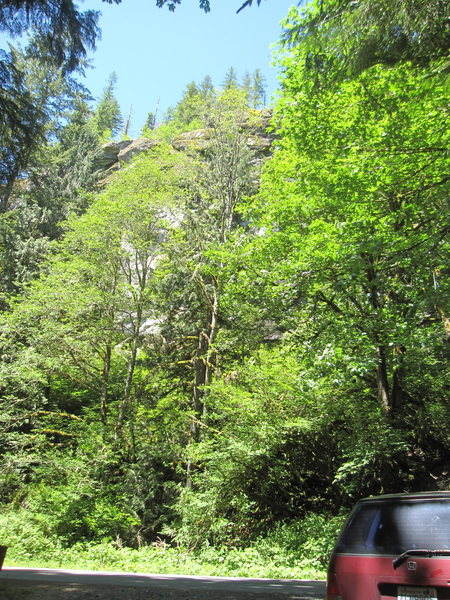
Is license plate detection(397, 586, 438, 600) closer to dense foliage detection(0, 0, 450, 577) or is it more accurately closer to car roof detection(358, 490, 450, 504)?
car roof detection(358, 490, 450, 504)

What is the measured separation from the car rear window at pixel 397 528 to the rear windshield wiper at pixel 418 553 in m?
0.02

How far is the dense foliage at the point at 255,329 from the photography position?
7.89 metres

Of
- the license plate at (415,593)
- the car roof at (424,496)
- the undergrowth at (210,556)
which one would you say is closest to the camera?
the license plate at (415,593)

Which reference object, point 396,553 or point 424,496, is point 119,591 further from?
point 424,496

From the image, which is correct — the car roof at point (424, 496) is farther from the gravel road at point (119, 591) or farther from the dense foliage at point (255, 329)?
the dense foliage at point (255, 329)

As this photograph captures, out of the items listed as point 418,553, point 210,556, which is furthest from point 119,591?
point 210,556

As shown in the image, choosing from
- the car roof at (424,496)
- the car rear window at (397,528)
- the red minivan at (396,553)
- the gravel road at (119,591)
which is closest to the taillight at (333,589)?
the red minivan at (396,553)

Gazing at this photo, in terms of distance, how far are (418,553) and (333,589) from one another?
72cm

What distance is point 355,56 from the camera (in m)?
5.16

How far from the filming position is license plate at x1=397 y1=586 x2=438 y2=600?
9.16 ft

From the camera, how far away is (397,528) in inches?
121

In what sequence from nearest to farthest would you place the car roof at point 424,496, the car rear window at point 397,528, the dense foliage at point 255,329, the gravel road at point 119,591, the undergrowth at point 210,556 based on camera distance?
the car rear window at point 397,528 → the car roof at point 424,496 → the gravel road at point 119,591 → the dense foliage at point 255,329 → the undergrowth at point 210,556

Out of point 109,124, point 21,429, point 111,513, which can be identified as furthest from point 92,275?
point 109,124

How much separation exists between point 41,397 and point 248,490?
9219 mm
